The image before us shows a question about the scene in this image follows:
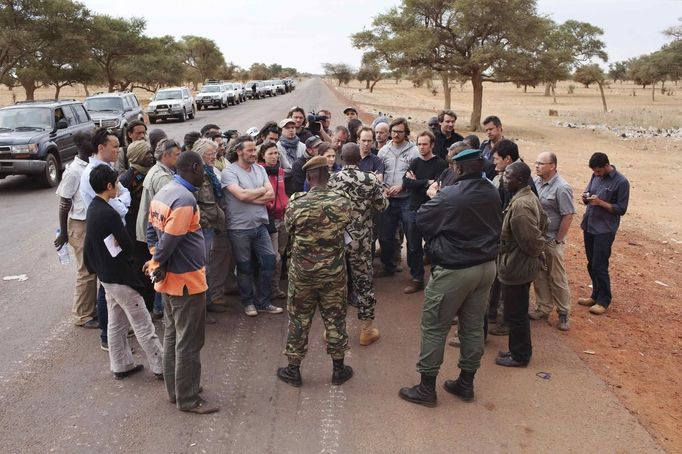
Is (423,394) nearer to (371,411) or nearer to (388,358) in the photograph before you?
(371,411)

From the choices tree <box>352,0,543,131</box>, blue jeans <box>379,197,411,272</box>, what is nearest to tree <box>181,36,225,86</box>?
tree <box>352,0,543,131</box>

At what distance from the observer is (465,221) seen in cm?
378

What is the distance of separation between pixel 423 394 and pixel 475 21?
24758 mm

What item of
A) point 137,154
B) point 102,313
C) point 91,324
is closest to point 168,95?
point 137,154

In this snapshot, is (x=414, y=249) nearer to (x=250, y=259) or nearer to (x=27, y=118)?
(x=250, y=259)

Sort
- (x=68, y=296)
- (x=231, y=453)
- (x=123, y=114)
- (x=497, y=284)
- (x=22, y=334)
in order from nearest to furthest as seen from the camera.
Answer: (x=231, y=453)
(x=22, y=334)
(x=497, y=284)
(x=68, y=296)
(x=123, y=114)

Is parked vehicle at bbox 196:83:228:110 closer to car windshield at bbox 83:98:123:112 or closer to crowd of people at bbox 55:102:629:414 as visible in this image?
car windshield at bbox 83:98:123:112

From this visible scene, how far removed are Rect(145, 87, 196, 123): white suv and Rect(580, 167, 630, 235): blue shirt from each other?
24.2 meters

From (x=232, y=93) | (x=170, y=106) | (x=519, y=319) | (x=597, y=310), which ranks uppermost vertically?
(x=232, y=93)

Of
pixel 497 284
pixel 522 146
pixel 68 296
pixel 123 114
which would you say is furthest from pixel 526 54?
pixel 68 296

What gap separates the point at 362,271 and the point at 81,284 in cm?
284

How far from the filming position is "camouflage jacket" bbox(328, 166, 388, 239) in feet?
15.3

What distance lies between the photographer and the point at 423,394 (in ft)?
13.1

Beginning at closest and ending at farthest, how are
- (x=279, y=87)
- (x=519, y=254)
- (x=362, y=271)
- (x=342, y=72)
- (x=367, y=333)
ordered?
(x=519, y=254), (x=362, y=271), (x=367, y=333), (x=279, y=87), (x=342, y=72)
